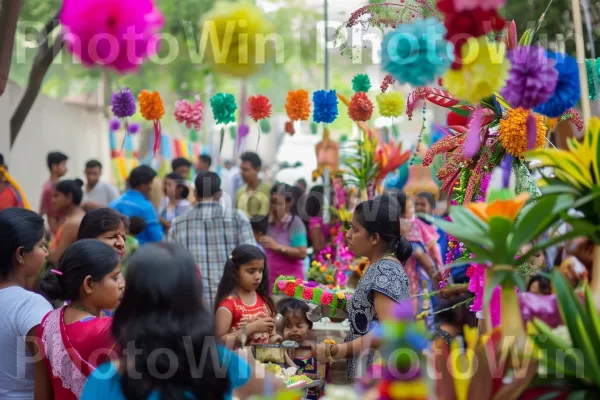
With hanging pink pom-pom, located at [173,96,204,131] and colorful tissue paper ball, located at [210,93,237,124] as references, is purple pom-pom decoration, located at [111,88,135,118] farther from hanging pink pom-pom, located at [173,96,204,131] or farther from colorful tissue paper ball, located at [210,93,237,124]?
colorful tissue paper ball, located at [210,93,237,124]

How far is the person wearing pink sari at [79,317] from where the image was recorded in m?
2.54

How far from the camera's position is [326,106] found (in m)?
6.03

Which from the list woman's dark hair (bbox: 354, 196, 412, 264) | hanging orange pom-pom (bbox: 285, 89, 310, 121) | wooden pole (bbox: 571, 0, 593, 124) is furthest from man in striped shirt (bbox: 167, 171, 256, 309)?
wooden pole (bbox: 571, 0, 593, 124)

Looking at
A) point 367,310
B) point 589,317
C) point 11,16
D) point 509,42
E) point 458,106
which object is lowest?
point 367,310

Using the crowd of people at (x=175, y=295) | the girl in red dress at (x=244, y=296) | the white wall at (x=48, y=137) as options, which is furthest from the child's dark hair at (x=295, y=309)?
the white wall at (x=48, y=137)

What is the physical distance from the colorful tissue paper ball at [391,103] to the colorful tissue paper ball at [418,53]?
3.75 meters

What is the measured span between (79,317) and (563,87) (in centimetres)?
162

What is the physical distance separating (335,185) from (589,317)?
5288mm

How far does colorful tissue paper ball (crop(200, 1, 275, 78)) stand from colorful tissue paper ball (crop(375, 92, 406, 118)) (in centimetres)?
329

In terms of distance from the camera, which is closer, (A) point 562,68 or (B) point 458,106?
(A) point 562,68

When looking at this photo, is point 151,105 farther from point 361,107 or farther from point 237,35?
point 237,35

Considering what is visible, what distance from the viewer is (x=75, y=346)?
8.37ft

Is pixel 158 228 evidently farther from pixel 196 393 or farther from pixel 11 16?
pixel 196 393

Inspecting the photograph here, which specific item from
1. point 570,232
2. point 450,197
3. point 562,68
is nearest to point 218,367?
point 570,232
